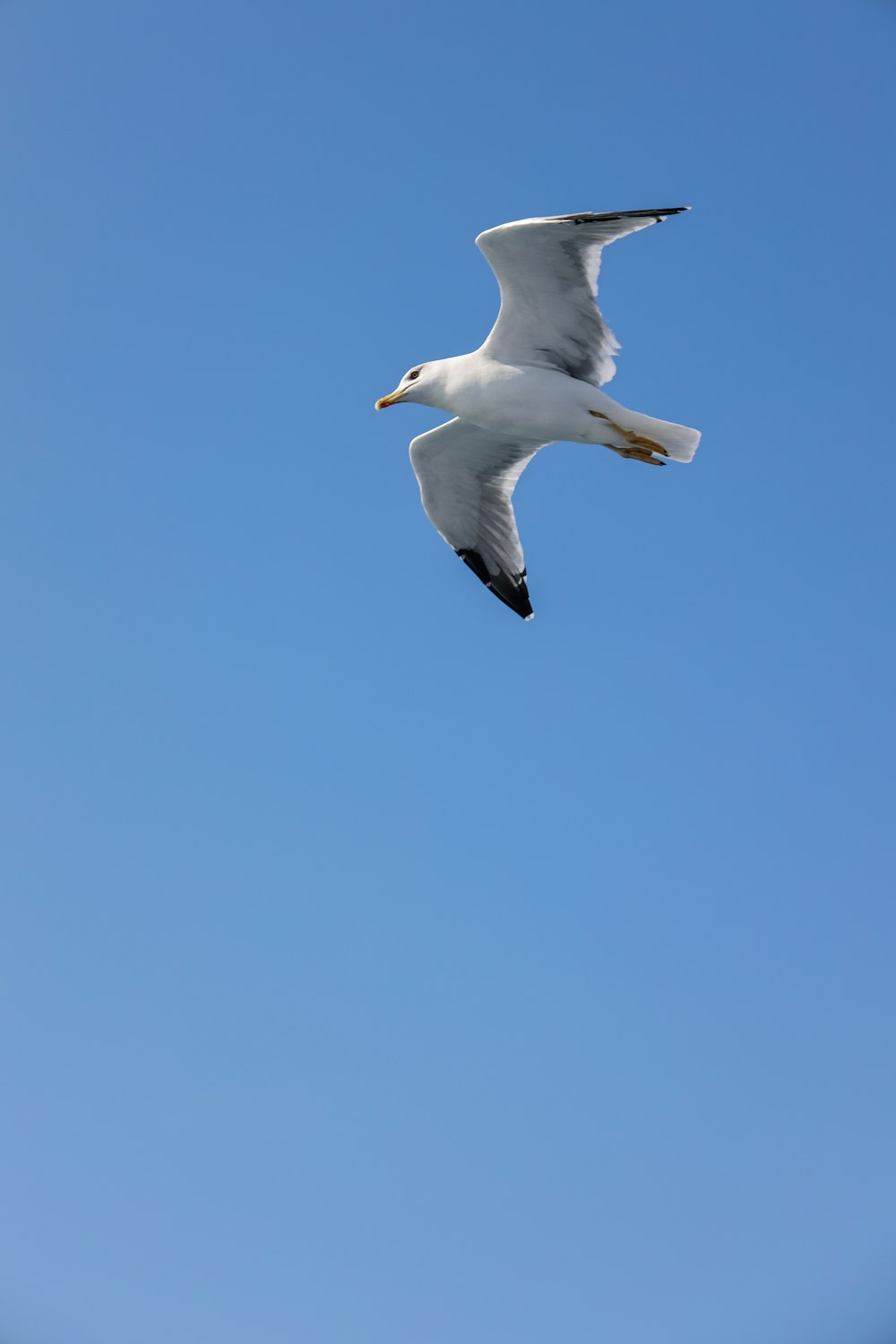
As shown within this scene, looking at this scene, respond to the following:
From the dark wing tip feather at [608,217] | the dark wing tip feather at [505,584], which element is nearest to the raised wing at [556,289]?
the dark wing tip feather at [608,217]

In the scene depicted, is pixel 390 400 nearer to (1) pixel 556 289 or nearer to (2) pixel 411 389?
(2) pixel 411 389

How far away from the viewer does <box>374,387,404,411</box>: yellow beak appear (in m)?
9.17

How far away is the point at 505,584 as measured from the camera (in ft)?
33.2

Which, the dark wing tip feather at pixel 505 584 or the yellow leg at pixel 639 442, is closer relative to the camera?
the yellow leg at pixel 639 442

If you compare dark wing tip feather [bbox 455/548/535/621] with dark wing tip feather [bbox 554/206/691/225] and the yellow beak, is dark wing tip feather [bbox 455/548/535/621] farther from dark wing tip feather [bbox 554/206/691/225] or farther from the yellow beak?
dark wing tip feather [bbox 554/206/691/225]

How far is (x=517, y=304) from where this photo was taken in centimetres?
841

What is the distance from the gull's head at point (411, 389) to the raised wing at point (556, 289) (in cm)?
58

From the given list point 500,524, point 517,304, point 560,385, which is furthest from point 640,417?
point 500,524

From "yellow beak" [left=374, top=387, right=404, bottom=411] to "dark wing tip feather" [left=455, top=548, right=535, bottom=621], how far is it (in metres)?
1.52

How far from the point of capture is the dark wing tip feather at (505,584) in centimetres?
1008

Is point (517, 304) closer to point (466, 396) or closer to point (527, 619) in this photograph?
point (466, 396)

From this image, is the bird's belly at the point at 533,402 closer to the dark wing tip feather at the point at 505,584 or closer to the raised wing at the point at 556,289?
the raised wing at the point at 556,289

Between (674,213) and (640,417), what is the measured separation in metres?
1.50

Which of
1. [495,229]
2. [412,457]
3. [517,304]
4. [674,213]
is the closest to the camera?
[674,213]
